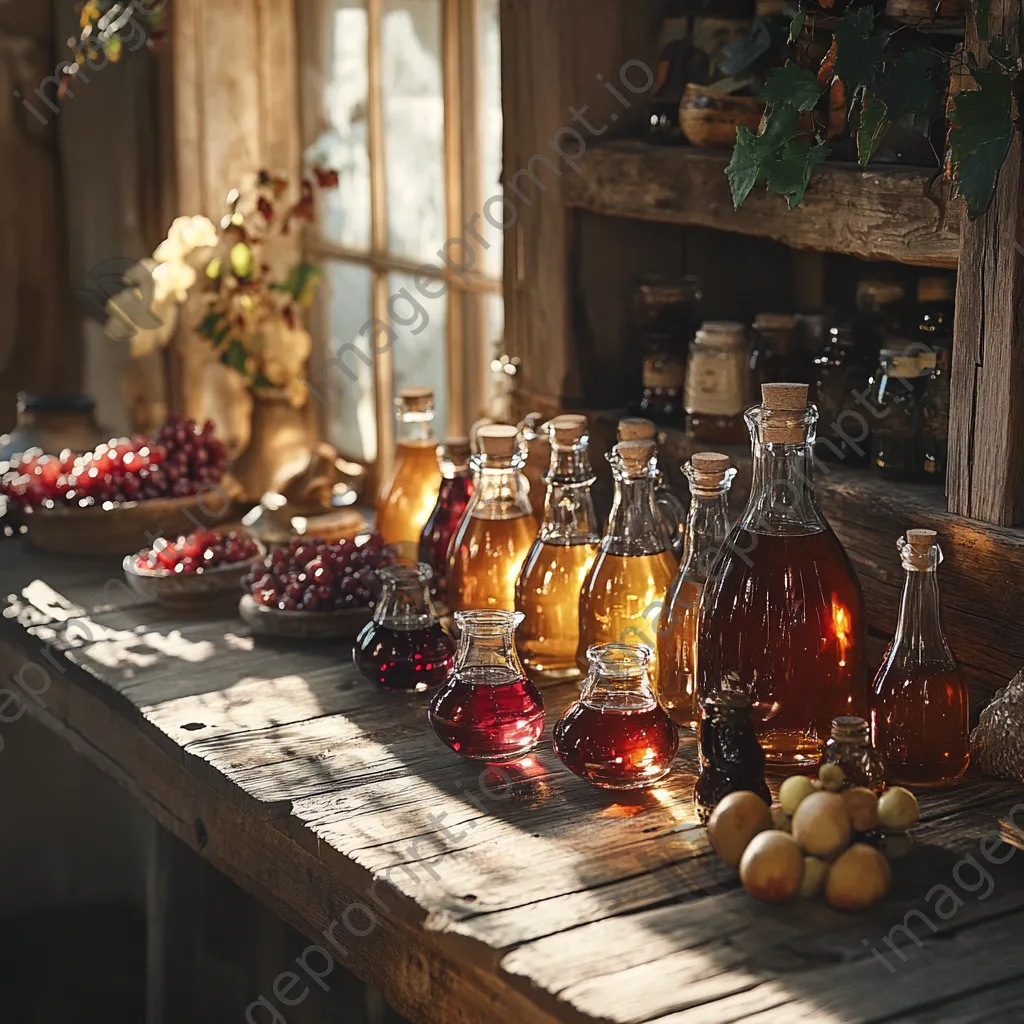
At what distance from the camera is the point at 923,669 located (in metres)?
1.29

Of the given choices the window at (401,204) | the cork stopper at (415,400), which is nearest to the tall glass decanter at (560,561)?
the cork stopper at (415,400)

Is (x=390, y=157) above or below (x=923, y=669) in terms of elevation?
above

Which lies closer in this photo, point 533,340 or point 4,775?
point 533,340

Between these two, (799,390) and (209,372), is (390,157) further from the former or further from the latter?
(799,390)

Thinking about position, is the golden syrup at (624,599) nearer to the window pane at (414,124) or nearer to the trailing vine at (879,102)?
the trailing vine at (879,102)

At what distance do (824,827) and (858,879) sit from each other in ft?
0.14

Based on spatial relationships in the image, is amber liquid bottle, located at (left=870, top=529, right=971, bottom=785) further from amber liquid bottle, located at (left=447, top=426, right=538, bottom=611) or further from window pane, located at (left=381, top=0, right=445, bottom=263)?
window pane, located at (left=381, top=0, right=445, bottom=263)

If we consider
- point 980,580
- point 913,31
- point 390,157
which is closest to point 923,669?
point 980,580

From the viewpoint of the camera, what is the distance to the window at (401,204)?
224 cm

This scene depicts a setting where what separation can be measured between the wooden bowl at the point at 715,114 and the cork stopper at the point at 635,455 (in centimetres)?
38

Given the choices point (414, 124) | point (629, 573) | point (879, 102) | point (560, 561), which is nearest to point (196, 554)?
point (560, 561)

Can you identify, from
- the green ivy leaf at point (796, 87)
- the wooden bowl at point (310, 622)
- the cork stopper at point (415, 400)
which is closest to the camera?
the green ivy leaf at point (796, 87)

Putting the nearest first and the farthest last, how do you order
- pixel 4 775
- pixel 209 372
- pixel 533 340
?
1. pixel 533 340
2. pixel 4 775
3. pixel 209 372

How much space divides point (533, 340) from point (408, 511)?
261mm
